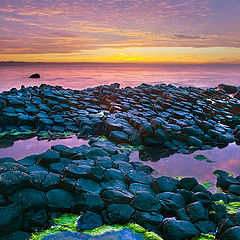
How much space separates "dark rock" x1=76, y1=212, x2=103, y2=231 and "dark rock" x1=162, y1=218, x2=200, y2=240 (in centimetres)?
113

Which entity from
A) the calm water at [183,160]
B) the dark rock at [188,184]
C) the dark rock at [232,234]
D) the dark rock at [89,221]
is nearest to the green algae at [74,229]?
Result: the dark rock at [89,221]

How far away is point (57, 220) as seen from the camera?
12.6ft

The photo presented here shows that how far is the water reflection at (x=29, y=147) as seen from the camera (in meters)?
7.03

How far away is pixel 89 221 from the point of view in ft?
12.5

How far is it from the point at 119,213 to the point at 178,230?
1048 mm

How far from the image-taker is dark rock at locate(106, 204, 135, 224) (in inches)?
153

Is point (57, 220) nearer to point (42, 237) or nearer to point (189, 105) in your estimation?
point (42, 237)

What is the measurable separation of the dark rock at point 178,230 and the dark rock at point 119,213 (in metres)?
0.65

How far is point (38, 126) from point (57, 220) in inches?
245

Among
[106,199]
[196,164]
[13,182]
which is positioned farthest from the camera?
[196,164]

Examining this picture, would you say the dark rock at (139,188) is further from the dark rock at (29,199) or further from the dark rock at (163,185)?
the dark rock at (29,199)

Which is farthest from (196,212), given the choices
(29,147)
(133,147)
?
(29,147)

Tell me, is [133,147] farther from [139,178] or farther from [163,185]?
[163,185]

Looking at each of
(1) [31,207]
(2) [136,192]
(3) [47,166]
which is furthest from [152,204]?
(3) [47,166]
